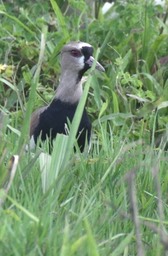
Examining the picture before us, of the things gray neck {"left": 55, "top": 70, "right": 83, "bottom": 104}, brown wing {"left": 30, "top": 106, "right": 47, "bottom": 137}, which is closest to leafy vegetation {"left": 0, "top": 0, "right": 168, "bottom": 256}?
brown wing {"left": 30, "top": 106, "right": 47, "bottom": 137}

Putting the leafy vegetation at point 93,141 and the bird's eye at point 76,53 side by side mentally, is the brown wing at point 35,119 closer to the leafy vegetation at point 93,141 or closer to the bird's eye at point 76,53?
the leafy vegetation at point 93,141

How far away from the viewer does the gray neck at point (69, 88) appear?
5.14 meters

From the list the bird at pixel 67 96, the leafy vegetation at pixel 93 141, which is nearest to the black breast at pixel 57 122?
the bird at pixel 67 96

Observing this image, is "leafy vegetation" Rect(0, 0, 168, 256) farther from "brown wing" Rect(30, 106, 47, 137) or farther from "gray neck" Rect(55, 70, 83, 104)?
"gray neck" Rect(55, 70, 83, 104)

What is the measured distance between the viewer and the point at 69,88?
5168 mm

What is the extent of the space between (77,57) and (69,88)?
0.18m

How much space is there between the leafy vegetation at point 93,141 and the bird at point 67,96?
4.3 inches

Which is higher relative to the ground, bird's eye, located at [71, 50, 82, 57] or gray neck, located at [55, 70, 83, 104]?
bird's eye, located at [71, 50, 82, 57]

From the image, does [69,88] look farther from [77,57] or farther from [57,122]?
[57,122]

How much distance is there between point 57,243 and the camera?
8.58 ft

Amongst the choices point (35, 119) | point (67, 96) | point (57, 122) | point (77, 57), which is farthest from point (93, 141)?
point (77, 57)

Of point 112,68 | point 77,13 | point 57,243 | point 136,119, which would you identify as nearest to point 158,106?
point 136,119

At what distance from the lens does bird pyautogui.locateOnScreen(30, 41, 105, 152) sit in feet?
15.9

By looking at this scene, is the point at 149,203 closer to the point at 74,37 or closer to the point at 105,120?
the point at 105,120
